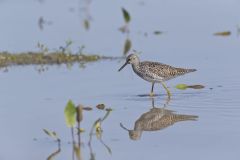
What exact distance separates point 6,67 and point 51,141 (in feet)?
Answer: 17.8

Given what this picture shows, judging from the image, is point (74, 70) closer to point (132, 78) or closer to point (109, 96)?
point (132, 78)

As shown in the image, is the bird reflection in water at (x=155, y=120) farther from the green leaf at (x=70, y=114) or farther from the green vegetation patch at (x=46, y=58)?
the green vegetation patch at (x=46, y=58)

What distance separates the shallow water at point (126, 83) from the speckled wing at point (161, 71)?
10.7 inches

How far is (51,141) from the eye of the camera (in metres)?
9.75

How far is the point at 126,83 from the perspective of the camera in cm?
1331

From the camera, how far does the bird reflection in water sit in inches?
396

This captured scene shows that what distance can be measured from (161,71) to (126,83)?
75 cm

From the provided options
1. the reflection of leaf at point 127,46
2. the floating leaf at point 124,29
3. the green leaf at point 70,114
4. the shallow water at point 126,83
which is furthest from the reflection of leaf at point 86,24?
the green leaf at point 70,114

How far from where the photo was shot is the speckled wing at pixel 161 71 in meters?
12.8

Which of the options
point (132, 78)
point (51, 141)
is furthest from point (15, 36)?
point (51, 141)

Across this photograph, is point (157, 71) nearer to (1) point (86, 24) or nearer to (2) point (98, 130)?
(2) point (98, 130)

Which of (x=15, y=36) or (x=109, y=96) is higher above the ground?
(x=15, y=36)

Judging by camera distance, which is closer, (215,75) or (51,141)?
(51,141)

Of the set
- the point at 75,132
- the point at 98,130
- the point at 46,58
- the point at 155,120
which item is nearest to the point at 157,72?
the point at 155,120
